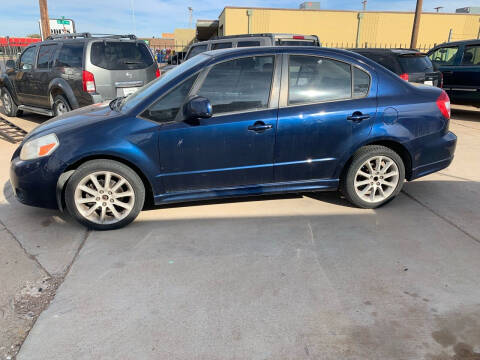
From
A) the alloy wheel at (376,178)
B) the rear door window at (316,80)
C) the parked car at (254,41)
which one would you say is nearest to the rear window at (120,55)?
the parked car at (254,41)

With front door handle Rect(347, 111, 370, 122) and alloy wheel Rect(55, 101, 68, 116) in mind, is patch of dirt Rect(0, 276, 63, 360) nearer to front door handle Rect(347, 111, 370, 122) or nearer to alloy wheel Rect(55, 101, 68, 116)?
front door handle Rect(347, 111, 370, 122)

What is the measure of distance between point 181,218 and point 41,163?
1.42 metres

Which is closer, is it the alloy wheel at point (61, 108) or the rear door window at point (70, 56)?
the rear door window at point (70, 56)

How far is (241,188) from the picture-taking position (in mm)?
3857

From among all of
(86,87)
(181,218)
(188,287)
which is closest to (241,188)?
(181,218)

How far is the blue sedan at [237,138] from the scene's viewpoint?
11.7ft

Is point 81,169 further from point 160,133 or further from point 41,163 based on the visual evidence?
point 160,133

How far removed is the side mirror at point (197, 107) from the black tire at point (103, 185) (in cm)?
80

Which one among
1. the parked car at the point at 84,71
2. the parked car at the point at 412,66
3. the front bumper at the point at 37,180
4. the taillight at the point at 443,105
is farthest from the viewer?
the parked car at the point at 412,66

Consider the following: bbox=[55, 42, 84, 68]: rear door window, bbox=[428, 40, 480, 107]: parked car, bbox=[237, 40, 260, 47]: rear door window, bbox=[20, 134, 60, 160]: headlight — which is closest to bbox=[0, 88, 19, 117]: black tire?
bbox=[55, 42, 84, 68]: rear door window

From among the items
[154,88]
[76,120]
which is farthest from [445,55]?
[76,120]

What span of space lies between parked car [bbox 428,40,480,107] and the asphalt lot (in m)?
6.65

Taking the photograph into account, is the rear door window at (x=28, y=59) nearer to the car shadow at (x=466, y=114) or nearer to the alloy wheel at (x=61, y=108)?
the alloy wheel at (x=61, y=108)

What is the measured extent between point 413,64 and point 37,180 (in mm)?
8279
